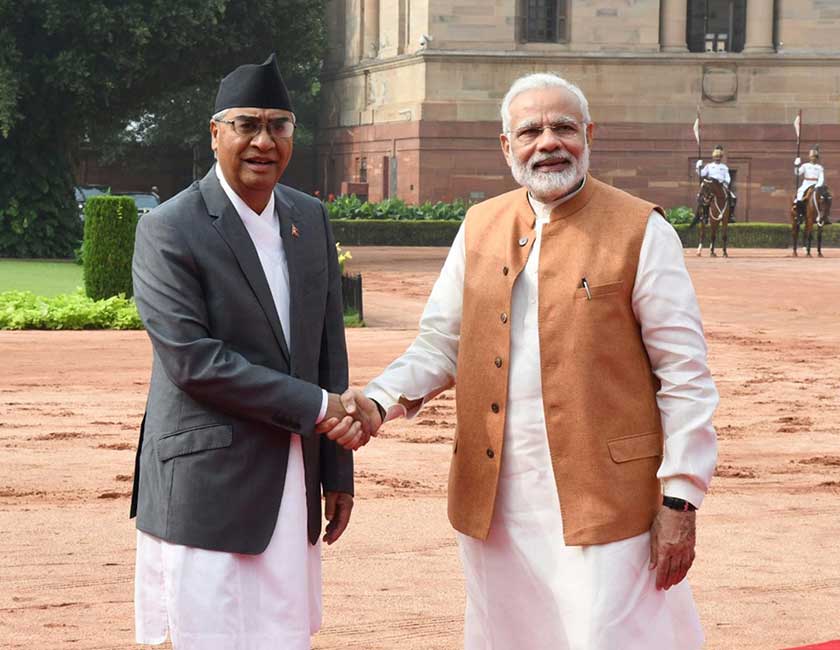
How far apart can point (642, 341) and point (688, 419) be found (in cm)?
25

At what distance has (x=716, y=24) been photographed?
4550 centimetres

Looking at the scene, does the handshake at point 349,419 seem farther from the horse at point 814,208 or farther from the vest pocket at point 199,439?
the horse at point 814,208

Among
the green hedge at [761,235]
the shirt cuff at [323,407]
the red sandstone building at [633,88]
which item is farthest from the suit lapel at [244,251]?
the red sandstone building at [633,88]

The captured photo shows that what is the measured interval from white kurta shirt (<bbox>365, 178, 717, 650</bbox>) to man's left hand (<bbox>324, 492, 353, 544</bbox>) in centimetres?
34

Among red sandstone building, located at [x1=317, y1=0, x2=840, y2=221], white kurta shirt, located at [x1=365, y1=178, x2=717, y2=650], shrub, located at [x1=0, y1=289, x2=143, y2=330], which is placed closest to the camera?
white kurta shirt, located at [x1=365, y1=178, x2=717, y2=650]

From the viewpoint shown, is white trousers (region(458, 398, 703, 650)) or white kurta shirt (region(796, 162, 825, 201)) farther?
white kurta shirt (region(796, 162, 825, 201))

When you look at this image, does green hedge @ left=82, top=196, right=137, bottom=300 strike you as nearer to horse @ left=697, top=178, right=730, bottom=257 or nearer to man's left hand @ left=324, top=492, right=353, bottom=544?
man's left hand @ left=324, top=492, right=353, bottom=544

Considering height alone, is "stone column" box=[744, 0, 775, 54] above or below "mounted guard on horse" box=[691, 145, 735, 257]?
above

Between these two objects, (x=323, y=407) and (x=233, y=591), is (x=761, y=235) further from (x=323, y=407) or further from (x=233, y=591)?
(x=233, y=591)

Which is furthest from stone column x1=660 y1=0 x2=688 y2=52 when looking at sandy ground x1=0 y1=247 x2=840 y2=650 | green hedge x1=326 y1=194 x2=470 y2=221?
sandy ground x1=0 y1=247 x2=840 y2=650

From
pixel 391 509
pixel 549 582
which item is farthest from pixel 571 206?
pixel 391 509

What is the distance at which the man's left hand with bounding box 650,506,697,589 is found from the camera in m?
4.12

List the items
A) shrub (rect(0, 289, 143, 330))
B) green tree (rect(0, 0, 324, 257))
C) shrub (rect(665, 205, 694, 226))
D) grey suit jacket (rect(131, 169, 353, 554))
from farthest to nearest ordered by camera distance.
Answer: shrub (rect(665, 205, 694, 226)), green tree (rect(0, 0, 324, 257)), shrub (rect(0, 289, 143, 330)), grey suit jacket (rect(131, 169, 353, 554))

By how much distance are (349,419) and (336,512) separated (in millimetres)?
376
